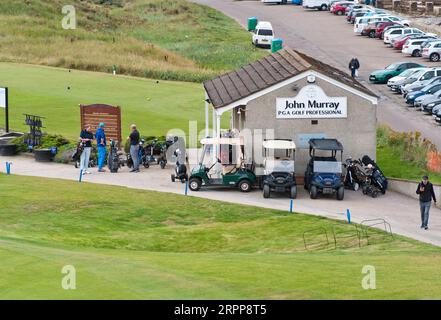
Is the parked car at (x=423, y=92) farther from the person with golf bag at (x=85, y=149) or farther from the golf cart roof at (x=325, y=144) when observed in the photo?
the person with golf bag at (x=85, y=149)

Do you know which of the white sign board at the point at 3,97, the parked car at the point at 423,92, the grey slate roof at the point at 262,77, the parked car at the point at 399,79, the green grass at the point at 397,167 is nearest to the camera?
the grey slate roof at the point at 262,77

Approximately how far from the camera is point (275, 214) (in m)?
32.7

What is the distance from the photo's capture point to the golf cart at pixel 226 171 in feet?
118

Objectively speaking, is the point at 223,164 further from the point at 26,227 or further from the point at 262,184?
the point at 26,227

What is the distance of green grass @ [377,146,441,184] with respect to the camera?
3816 centimetres

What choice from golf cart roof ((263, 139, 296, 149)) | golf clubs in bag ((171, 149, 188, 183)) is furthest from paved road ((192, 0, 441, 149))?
→ golf clubs in bag ((171, 149, 188, 183))

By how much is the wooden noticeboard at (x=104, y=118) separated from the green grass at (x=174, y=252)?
20.6 ft

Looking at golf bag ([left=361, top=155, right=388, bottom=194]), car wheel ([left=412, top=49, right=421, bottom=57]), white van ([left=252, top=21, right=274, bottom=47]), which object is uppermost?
white van ([left=252, top=21, right=274, bottom=47])

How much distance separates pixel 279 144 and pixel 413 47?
148 feet

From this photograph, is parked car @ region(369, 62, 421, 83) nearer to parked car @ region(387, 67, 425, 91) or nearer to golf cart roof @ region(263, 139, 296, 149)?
parked car @ region(387, 67, 425, 91)

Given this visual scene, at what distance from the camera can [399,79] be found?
63.6m

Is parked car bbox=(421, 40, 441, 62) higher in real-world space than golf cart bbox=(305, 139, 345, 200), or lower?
higher

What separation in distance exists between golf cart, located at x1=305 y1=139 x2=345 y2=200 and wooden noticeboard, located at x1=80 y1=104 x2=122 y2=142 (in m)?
8.72

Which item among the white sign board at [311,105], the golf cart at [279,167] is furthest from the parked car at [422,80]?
the golf cart at [279,167]
